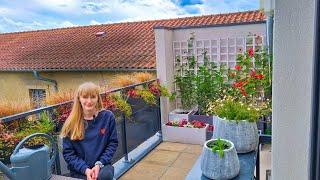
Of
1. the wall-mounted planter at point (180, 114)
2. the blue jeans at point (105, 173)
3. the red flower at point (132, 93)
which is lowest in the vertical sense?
the wall-mounted planter at point (180, 114)

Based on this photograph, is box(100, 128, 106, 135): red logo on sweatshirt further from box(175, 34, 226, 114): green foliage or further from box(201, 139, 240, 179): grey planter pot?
box(175, 34, 226, 114): green foliage

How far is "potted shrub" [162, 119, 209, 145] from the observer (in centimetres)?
478

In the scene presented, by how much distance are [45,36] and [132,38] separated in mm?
5183

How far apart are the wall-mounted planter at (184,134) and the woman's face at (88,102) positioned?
2824mm

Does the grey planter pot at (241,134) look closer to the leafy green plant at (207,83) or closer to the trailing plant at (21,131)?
the trailing plant at (21,131)

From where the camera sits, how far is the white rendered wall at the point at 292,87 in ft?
2.88

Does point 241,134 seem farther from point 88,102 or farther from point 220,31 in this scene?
point 220,31

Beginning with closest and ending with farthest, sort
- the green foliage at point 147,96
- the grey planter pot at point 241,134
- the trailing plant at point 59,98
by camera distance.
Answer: the grey planter pot at point 241,134, the trailing plant at point 59,98, the green foliage at point 147,96

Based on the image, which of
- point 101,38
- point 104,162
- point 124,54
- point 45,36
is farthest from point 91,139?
point 45,36

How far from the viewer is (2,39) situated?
49.2ft

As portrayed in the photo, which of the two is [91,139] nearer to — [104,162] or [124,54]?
[104,162]

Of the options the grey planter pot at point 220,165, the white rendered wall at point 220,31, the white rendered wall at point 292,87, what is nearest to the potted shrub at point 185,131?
the white rendered wall at point 220,31

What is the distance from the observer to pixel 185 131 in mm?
4883

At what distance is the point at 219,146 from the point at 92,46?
10508 millimetres
